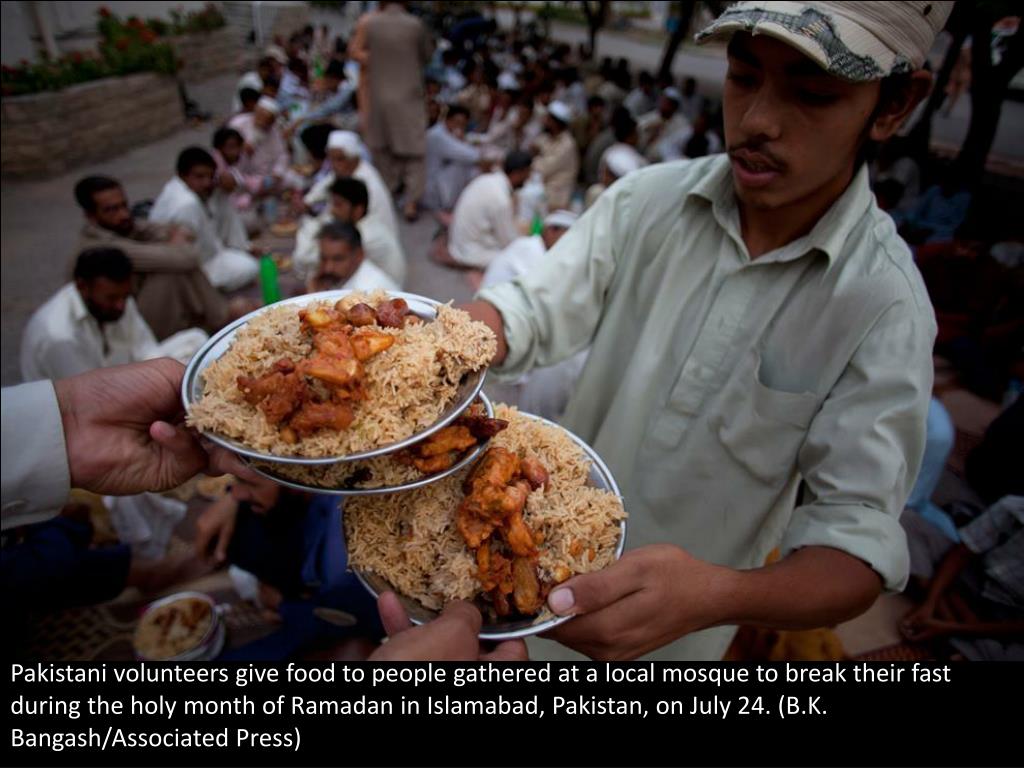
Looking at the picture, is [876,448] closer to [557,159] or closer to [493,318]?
[493,318]

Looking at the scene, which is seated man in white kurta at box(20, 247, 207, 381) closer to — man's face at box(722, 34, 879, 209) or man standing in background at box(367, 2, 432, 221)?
man's face at box(722, 34, 879, 209)

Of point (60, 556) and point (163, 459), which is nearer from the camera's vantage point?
point (163, 459)

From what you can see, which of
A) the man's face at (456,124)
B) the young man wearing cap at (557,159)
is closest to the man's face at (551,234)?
the young man wearing cap at (557,159)

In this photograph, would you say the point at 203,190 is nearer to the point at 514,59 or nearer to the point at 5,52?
the point at 5,52

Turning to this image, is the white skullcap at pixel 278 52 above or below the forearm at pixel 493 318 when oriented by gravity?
above

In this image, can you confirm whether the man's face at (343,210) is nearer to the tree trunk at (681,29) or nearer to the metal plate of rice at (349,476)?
the metal plate of rice at (349,476)

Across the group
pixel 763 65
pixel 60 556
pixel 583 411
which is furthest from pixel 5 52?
pixel 763 65
